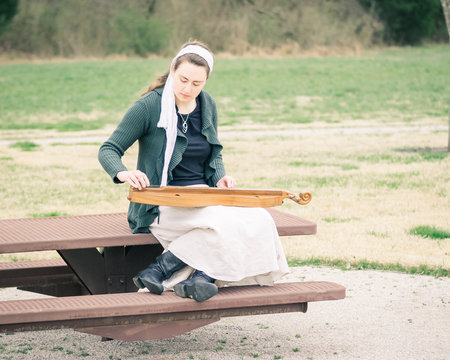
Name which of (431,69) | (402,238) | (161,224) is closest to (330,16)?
(431,69)

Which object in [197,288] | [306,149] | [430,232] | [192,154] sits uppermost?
[192,154]

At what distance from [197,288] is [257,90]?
21320 mm

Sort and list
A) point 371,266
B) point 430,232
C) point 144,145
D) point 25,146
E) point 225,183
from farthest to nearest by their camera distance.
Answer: point 25,146 → point 430,232 → point 371,266 → point 225,183 → point 144,145

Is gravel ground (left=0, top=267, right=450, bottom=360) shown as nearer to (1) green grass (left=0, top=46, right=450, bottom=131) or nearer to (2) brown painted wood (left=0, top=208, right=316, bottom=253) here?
(2) brown painted wood (left=0, top=208, right=316, bottom=253)

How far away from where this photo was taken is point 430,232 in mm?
6703

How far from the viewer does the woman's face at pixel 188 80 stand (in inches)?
156

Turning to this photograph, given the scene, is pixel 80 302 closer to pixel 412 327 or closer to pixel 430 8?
pixel 412 327

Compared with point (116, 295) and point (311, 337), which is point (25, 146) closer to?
point (311, 337)

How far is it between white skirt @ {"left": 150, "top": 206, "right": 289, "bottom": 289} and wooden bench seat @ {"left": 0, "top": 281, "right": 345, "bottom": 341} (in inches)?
3.9

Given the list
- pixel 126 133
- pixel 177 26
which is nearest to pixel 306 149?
pixel 126 133

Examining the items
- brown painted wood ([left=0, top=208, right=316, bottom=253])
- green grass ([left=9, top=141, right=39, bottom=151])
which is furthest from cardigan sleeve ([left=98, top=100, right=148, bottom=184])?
green grass ([left=9, top=141, right=39, bottom=151])

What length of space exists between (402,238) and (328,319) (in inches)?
82.5

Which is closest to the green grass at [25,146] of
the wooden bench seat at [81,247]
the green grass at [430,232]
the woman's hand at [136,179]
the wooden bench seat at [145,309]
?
the green grass at [430,232]

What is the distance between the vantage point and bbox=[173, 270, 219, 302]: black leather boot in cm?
354
